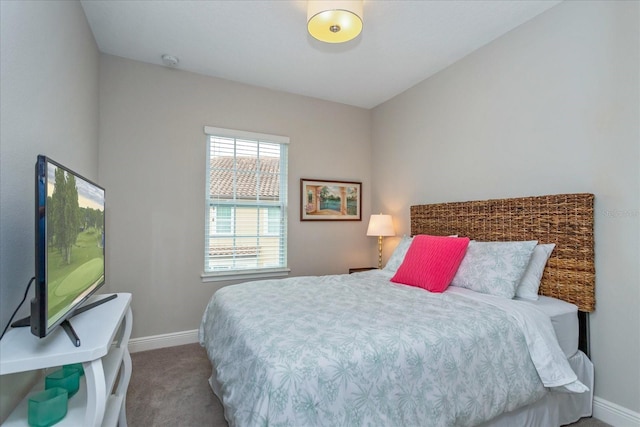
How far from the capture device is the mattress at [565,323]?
1.89m

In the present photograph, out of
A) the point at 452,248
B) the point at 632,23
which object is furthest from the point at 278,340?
the point at 632,23

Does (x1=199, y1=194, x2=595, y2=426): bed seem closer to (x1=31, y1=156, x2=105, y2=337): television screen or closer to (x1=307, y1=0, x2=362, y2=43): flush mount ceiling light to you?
(x1=31, y1=156, x2=105, y2=337): television screen

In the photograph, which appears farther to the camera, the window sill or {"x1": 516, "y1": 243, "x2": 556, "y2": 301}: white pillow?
the window sill

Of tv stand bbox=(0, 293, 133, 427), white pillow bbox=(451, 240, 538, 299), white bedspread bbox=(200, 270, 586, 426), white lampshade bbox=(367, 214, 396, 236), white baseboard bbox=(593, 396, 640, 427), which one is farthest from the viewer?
white lampshade bbox=(367, 214, 396, 236)

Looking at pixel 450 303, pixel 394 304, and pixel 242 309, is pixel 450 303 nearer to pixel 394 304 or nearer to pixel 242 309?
pixel 394 304

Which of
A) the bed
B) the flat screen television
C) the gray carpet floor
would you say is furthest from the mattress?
the flat screen television

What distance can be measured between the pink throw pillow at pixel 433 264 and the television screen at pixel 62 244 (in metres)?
2.12

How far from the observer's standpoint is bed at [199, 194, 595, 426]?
120 cm

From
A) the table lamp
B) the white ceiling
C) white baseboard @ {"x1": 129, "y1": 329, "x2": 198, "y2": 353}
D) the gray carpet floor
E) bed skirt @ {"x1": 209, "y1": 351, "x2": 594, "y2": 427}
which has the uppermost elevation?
the white ceiling

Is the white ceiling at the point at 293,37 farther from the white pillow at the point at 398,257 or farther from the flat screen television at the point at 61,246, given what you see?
the white pillow at the point at 398,257

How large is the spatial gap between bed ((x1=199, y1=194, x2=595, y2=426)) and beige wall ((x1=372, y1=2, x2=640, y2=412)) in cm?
12

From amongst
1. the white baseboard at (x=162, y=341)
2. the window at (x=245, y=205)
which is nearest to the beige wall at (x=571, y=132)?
the window at (x=245, y=205)

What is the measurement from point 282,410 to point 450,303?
4.08ft

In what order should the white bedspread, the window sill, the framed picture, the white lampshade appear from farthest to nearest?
the framed picture < the white lampshade < the window sill < the white bedspread
